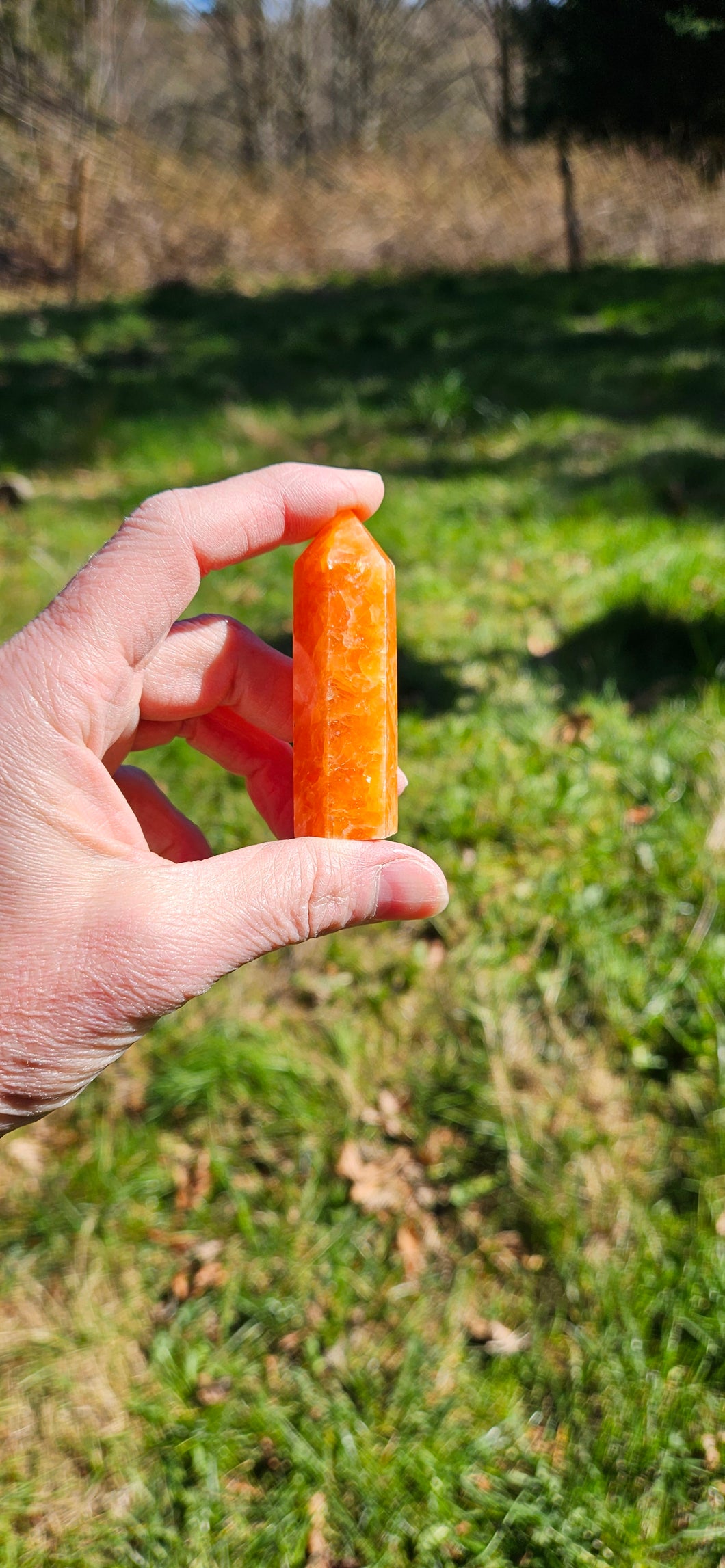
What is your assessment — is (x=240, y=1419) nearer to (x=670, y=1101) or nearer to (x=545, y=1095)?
(x=545, y=1095)

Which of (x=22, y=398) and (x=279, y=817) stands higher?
(x=22, y=398)

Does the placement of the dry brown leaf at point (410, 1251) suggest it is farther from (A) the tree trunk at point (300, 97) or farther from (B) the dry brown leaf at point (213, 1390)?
(A) the tree trunk at point (300, 97)

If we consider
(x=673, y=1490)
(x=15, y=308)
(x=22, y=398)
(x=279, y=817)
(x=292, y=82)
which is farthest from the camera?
(x=292, y=82)

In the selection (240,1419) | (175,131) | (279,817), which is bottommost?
(240,1419)


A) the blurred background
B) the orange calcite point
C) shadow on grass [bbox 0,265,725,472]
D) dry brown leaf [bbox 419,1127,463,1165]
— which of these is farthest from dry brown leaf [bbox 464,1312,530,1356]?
shadow on grass [bbox 0,265,725,472]

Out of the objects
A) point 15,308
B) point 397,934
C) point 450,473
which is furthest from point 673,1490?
point 15,308

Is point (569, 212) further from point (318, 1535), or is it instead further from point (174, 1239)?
point (318, 1535)

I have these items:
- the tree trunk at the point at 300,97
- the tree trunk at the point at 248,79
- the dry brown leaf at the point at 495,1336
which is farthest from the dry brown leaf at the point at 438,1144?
the tree trunk at the point at 300,97

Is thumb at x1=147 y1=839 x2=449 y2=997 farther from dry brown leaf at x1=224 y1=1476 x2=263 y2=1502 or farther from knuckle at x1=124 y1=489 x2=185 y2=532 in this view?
dry brown leaf at x1=224 y1=1476 x2=263 y2=1502

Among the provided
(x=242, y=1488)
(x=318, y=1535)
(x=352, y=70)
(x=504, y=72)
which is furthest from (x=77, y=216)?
(x=318, y=1535)
